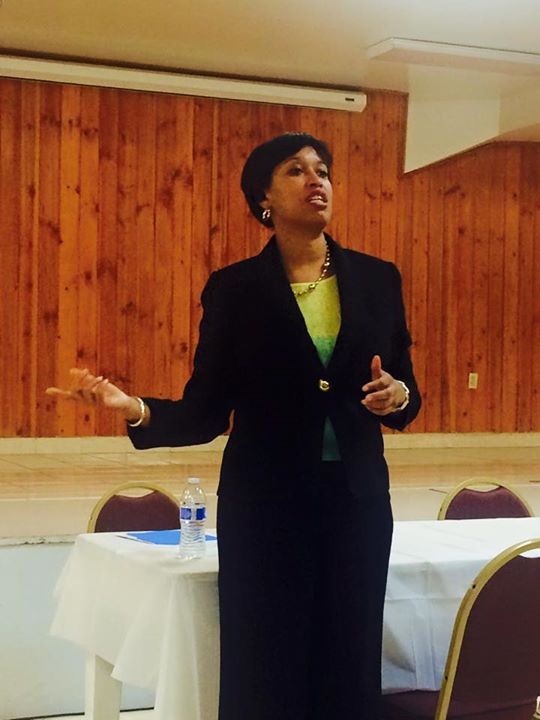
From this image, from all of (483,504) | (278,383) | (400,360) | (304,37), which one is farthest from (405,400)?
(304,37)

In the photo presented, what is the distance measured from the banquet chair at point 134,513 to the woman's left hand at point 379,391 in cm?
133

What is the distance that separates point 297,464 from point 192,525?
0.59m

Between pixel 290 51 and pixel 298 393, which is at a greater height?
pixel 290 51

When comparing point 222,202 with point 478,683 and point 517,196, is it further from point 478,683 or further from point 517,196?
point 478,683

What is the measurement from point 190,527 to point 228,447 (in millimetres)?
504

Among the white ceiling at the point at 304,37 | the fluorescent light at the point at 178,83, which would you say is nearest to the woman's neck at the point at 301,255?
the white ceiling at the point at 304,37

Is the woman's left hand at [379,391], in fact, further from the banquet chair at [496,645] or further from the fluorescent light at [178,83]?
the fluorescent light at [178,83]

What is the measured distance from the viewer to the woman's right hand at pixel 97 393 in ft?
5.65

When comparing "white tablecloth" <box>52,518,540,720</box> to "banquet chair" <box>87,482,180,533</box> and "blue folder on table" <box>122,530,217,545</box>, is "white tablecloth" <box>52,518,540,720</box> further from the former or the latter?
"banquet chair" <box>87,482,180,533</box>

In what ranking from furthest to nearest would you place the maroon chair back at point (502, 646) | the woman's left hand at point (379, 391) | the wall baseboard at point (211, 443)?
the wall baseboard at point (211, 443), the maroon chair back at point (502, 646), the woman's left hand at point (379, 391)

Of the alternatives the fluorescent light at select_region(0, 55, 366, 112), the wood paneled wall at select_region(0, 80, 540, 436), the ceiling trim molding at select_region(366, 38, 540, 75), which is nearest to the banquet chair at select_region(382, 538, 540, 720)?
the ceiling trim molding at select_region(366, 38, 540, 75)

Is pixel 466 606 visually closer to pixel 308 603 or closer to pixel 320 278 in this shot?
pixel 308 603

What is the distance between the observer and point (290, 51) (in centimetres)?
713

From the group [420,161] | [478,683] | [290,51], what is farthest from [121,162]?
[478,683]
